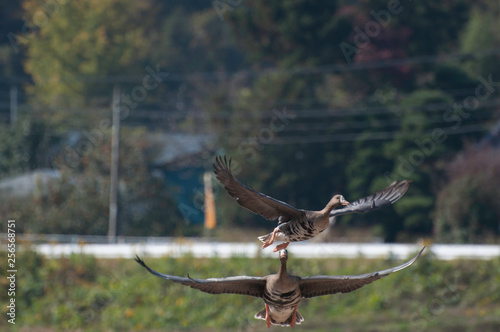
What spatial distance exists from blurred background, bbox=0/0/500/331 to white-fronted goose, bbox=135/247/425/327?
16.8 m

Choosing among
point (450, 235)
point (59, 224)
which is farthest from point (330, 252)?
point (59, 224)

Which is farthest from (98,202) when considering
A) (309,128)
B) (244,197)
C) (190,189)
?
(244,197)

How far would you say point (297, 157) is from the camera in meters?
49.5

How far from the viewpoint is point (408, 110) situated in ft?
154

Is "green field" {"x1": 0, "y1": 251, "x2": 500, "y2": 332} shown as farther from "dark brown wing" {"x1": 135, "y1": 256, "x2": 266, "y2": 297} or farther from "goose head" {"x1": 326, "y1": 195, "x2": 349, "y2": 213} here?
"goose head" {"x1": 326, "y1": 195, "x2": 349, "y2": 213}

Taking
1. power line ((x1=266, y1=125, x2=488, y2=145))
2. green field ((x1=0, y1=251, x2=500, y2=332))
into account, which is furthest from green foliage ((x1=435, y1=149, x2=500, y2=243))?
green field ((x1=0, y1=251, x2=500, y2=332))

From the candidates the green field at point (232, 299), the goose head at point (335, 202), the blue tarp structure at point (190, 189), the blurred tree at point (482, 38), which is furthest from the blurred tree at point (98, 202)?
the goose head at point (335, 202)

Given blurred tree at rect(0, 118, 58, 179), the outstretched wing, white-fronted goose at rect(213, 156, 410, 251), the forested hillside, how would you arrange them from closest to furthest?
1. white-fronted goose at rect(213, 156, 410, 251)
2. the outstretched wing
3. the forested hillside
4. blurred tree at rect(0, 118, 58, 179)

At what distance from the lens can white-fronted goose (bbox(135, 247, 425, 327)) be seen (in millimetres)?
8750

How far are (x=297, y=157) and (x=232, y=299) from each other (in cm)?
2313

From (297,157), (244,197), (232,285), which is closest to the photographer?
(244,197)

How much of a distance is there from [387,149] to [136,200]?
37.5 feet

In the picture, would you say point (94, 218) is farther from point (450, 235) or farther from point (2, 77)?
point (2, 77)

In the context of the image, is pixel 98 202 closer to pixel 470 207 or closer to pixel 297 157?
pixel 297 157
